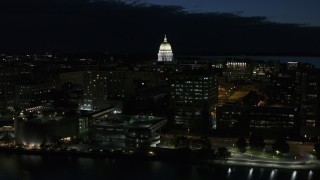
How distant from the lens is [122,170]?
7742 mm

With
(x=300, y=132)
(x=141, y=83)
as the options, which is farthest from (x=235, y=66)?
(x=300, y=132)

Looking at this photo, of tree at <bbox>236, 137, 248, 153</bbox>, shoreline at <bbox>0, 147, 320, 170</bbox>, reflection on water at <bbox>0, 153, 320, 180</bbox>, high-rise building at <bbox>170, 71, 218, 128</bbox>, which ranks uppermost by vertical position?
high-rise building at <bbox>170, 71, 218, 128</bbox>

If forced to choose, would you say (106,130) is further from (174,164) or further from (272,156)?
(272,156)

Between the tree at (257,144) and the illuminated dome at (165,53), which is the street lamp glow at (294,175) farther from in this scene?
the illuminated dome at (165,53)

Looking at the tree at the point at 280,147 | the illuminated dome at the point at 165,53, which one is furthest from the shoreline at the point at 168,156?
the illuminated dome at the point at 165,53

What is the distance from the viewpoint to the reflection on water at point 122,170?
24.0 ft

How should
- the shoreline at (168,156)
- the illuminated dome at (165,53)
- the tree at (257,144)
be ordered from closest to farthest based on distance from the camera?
1. the shoreline at (168,156)
2. the tree at (257,144)
3. the illuminated dome at (165,53)

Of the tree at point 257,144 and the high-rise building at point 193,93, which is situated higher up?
the high-rise building at point 193,93

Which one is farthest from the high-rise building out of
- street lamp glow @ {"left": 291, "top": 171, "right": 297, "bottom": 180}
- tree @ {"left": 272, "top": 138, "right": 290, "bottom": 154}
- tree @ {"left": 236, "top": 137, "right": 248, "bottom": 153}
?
street lamp glow @ {"left": 291, "top": 171, "right": 297, "bottom": 180}

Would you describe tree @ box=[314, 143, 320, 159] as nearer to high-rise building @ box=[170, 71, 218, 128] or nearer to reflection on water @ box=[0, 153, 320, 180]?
reflection on water @ box=[0, 153, 320, 180]

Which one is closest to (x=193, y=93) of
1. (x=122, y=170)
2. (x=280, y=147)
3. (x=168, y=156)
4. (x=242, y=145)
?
(x=242, y=145)

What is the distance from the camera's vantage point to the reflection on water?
7312mm

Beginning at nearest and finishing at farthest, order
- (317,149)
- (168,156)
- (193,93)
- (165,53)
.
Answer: (317,149), (168,156), (193,93), (165,53)

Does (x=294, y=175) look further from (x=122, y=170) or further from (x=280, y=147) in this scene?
(x=122, y=170)
